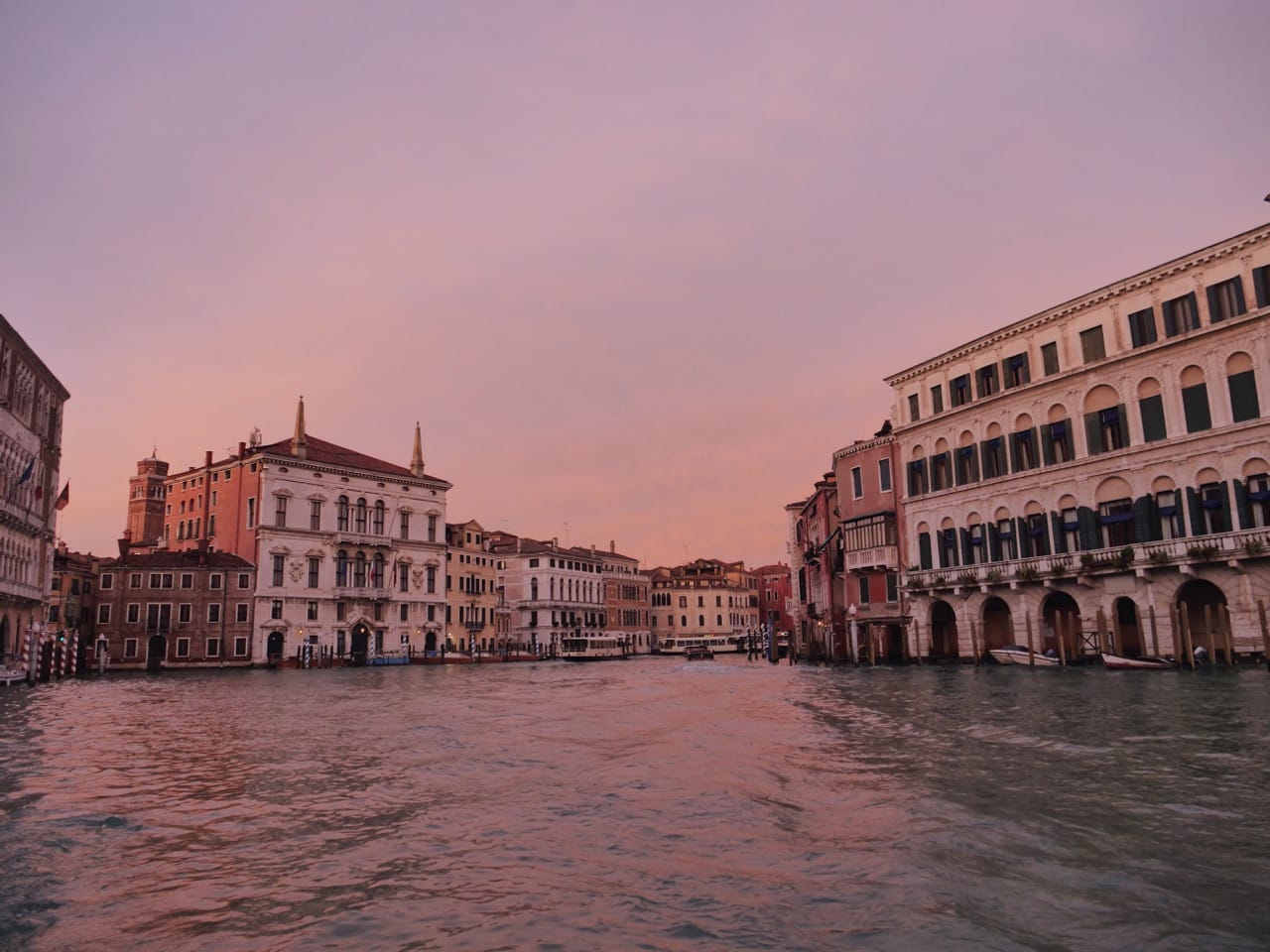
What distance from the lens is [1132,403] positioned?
105 feet

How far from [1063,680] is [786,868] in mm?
22375

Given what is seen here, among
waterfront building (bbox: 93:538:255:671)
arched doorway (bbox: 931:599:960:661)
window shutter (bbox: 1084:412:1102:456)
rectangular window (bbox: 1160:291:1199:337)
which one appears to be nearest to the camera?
rectangular window (bbox: 1160:291:1199:337)

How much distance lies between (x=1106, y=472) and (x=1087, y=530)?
2131 millimetres

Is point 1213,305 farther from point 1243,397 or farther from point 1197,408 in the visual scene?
point 1197,408

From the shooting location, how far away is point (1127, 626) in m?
33.6

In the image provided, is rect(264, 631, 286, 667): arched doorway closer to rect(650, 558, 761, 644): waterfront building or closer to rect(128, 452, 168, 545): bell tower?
rect(128, 452, 168, 545): bell tower

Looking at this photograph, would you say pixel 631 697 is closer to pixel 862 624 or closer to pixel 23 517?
pixel 862 624

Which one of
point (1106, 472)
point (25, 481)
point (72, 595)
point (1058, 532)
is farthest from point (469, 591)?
point (1106, 472)

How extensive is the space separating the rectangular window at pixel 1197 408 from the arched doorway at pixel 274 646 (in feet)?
158

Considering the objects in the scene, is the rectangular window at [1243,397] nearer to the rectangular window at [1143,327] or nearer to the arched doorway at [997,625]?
the rectangular window at [1143,327]

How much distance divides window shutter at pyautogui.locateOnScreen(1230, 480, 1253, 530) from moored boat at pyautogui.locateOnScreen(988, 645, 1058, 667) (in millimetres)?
7939

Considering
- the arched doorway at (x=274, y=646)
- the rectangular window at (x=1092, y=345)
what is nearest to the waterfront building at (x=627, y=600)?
the arched doorway at (x=274, y=646)

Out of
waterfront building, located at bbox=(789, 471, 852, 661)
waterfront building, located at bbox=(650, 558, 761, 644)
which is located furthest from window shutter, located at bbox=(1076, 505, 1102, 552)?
waterfront building, located at bbox=(650, 558, 761, 644)

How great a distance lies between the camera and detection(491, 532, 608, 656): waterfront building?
277ft
